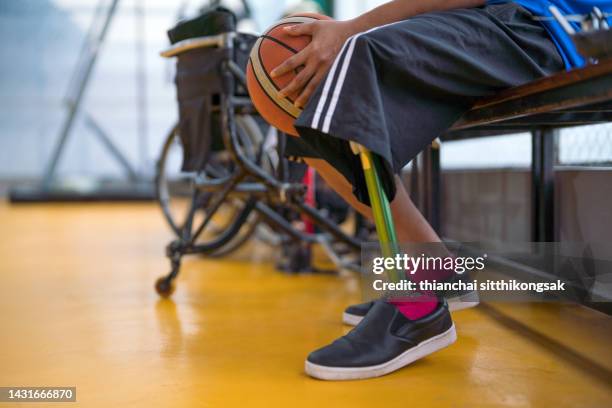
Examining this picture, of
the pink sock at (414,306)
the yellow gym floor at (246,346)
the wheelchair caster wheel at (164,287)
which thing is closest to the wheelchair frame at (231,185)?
the wheelchair caster wheel at (164,287)

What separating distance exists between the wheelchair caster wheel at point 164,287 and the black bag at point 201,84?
35 cm

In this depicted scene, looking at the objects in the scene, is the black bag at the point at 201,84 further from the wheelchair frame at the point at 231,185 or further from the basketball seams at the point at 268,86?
the basketball seams at the point at 268,86

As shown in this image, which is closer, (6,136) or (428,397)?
(428,397)

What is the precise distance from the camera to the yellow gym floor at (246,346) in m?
1.09

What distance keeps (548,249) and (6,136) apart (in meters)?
7.04

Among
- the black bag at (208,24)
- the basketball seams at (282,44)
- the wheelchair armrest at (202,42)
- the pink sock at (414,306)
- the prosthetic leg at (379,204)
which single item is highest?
the black bag at (208,24)

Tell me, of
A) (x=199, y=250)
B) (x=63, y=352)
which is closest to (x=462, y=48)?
(x=63, y=352)

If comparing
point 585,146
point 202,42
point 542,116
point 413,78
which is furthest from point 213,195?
point 413,78

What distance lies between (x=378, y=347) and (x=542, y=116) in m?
0.60

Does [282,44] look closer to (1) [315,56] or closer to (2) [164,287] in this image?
(1) [315,56]

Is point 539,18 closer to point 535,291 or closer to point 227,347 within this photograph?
point 535,291

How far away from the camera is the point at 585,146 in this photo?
175cm

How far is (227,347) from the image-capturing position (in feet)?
4.59

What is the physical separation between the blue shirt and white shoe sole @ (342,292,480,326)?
54cm
